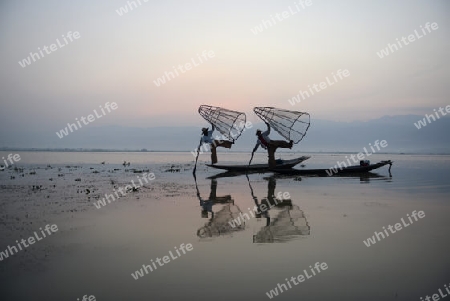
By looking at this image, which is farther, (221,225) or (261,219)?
(261,219)

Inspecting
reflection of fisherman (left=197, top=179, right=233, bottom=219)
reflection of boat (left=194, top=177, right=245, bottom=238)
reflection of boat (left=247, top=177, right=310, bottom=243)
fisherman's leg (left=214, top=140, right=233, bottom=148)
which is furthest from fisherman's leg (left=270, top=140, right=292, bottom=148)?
reflection of boat (left=247, top=177, right=310, bottom=243)

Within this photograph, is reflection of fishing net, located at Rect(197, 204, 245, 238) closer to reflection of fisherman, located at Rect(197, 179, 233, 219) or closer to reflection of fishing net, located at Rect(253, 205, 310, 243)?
reflection of fisherman, located at Rect(197, 179, 233, 219)

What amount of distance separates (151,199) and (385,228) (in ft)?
36.6

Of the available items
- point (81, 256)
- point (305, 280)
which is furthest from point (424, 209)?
point (81, 256)

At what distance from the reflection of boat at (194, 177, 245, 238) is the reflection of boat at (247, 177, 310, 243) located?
982mm

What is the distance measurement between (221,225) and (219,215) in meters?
1.95

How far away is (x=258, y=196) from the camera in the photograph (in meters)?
19.4

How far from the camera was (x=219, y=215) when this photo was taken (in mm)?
14102

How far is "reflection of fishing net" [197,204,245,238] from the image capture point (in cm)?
1098

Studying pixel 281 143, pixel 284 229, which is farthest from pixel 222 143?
pixel 284 229
